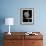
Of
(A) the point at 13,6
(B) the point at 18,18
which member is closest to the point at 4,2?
(A) the point at 13,6

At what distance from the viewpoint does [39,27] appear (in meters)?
4.58

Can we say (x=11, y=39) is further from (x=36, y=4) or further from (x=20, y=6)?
(x=36, y=4)

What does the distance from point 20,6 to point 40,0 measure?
72 centimetres

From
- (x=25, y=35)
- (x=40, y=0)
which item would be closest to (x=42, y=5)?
(x=40, y=0)

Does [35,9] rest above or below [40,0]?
below

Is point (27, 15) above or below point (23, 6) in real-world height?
below

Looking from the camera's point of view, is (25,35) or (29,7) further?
(29,7)

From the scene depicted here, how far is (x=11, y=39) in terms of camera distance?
3.98 meters

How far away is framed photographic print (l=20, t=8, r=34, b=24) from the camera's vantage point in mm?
4535

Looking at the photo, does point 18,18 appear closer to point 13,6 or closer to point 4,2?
point 13,6

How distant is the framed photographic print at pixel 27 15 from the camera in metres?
4.54

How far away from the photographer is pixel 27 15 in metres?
4.55

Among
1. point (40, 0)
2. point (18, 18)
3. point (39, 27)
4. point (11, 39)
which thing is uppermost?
point (40, 0)

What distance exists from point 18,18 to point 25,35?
0.82m
